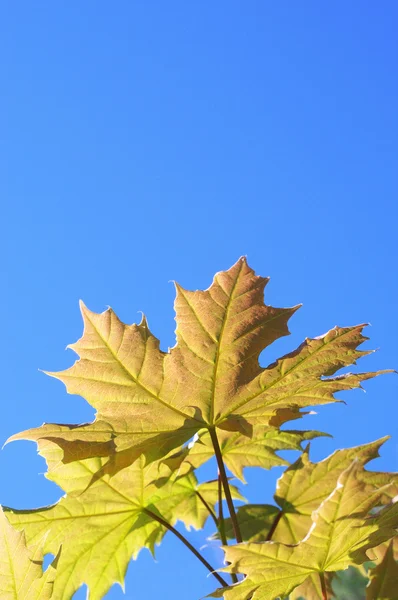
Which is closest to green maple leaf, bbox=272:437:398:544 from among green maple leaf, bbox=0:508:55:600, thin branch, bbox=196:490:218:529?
thin branch, bbox=196:490:218:529

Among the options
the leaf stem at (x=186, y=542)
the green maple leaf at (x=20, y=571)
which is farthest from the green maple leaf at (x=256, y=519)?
the green maple leaf at (x=20, y=571)

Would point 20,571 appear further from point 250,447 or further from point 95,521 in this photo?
point 250,447

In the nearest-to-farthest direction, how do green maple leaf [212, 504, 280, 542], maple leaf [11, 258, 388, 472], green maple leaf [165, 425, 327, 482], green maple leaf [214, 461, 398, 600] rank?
green maple leaf [214, 461, 398, 600] < maple leaf [11, 258, 388, 472] < green maple leaf [165, 425, 327, 482] < green maple leaf [212, 504, 280, 542]

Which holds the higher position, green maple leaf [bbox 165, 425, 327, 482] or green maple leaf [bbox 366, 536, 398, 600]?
green maple leaf [bbox 165, 425, 327, 482]

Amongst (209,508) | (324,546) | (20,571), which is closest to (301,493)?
(209,508)

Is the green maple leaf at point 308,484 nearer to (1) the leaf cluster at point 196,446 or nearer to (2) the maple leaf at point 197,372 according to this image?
(1) the leaf cluster at point 196,446

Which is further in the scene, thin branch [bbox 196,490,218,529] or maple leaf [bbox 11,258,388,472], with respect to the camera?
thin branch [bbox 196,490,218,529]

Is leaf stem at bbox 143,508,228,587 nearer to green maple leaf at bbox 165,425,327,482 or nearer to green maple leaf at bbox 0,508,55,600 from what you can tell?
green maple leaf at bbox 165,425,327,482
